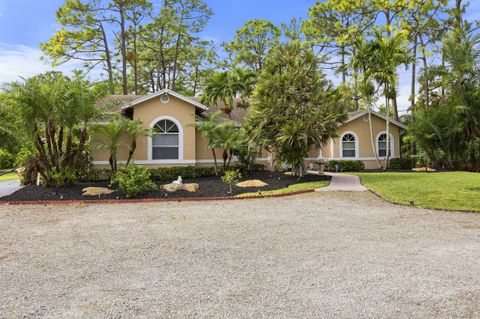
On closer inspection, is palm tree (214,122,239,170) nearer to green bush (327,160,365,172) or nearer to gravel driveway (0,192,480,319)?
gravel driveway (0,192,480,319)

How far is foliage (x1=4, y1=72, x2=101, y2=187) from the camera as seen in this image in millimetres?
11703

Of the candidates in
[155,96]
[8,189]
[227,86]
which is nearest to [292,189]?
A: [155,96]

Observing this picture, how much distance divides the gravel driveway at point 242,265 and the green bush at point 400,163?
15.3 meters

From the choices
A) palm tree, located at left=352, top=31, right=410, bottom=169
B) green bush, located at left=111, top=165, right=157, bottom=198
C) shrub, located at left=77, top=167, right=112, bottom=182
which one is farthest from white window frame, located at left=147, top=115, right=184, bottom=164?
palm tree, located at left=352, top=31, right=410, bottom=169

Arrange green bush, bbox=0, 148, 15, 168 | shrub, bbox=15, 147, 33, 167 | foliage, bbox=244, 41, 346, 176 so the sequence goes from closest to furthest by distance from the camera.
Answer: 1. shrub, bbox=15, 147, 33, 167
2. foliage, bbox=244, 41, 346, 176
3. green bush, bbox=0, 148, 15, 168

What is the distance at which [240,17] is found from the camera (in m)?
32.5

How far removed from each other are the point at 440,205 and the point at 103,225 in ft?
Answer: 30.2

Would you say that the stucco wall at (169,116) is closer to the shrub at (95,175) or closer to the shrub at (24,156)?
the shrub at (95,175)

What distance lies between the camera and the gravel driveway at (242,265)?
3.65 m

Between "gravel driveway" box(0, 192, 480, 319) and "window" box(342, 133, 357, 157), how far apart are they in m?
14.8

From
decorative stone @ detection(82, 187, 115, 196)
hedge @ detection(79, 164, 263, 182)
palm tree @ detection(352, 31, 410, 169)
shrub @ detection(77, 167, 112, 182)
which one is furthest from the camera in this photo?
palm tree @ detection(352, 31, 410, 169)

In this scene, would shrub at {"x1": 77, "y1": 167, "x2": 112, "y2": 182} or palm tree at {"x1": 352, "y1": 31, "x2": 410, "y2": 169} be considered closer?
shrub at {"x1": 77, "y1": 167, "x2": 112, "y2": 182}

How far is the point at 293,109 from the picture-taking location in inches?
614

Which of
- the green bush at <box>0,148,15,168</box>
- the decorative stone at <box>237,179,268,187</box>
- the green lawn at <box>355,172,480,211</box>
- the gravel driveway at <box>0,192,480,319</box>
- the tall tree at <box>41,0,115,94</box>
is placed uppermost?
the tall tree at <box>41,0,115,94</box>
